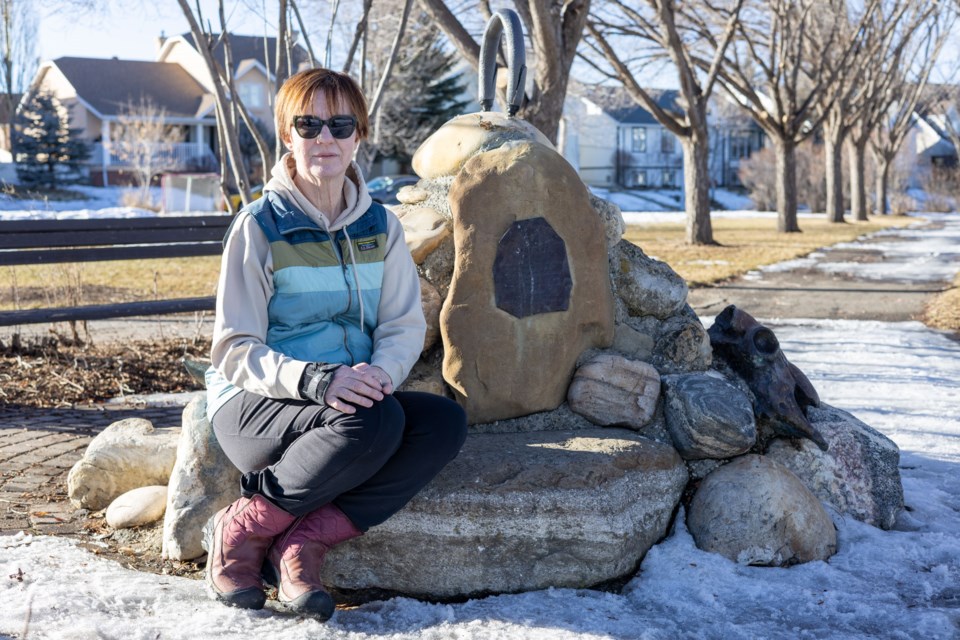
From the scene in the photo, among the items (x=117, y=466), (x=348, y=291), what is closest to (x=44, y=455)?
(x=117, y=466)

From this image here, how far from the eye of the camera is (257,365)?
9.41ft

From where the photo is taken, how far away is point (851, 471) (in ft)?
12.5

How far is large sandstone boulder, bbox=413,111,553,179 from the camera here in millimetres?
3879

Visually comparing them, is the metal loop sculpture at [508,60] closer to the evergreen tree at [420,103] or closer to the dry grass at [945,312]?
the dry grass at [945,312]

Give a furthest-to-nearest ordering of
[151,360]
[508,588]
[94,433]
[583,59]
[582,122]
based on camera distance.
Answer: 1. [582,122]
2. [583,59]
3. [151,360]
4. [94,433]
5. [508,588]

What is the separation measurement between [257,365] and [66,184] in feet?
115

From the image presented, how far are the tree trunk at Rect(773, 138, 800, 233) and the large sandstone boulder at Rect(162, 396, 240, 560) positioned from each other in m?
21.0

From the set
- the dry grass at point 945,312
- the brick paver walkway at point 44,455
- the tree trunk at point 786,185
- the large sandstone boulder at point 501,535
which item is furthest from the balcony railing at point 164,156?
the large sandstone boulder at point 501,535

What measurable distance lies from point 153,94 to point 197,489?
137 ft

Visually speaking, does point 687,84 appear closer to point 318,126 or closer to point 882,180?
point 318,126

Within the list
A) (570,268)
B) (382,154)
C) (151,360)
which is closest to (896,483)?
(570,268)

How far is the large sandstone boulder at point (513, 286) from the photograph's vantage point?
3.67 meters

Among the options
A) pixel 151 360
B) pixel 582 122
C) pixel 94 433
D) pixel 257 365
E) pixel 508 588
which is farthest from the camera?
pixel 582 122

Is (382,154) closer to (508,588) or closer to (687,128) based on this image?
(687,128)
